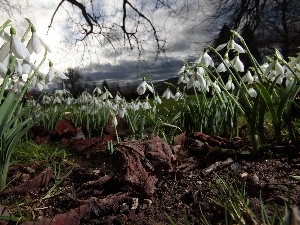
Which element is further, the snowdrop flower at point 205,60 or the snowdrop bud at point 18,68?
the snowdrop flower at point 205,60

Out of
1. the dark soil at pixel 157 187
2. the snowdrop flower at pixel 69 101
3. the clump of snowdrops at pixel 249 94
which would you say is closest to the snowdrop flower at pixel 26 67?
the dark soil at pixel 157 187

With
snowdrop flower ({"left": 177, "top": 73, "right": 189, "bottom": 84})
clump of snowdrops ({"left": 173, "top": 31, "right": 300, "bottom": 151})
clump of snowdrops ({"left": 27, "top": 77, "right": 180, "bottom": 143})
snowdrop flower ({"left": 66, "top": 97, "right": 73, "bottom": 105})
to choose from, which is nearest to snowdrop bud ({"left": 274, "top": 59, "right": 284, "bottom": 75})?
clump of snowdrops ({"left": 173, "top": 31, "right": 300, "bottom": 151})

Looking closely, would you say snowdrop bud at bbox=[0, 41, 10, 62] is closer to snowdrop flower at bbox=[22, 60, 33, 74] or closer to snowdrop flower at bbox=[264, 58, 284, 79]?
snowdrop flower at bbox=[22, 60, 33, 74]

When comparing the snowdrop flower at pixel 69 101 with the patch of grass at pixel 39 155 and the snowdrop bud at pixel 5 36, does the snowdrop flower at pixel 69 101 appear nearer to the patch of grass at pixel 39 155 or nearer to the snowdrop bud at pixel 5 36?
the patch of grass at pixel 39 155

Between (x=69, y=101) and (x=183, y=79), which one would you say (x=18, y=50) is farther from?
(x=69, y=101)

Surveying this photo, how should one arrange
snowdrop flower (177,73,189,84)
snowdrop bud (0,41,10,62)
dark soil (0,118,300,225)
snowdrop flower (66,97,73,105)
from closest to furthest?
1. dark soil (0,118,300,225)
2. snowdrop bud (0,41,10,62)
3. snowdrop flower (177,73,189,84)
4. snowdrop flower (66,97,73,105)

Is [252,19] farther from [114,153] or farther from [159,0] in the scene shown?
[114,153]

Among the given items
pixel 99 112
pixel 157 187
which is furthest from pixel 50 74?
pixel 99 112

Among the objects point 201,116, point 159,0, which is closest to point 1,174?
point 201,116
